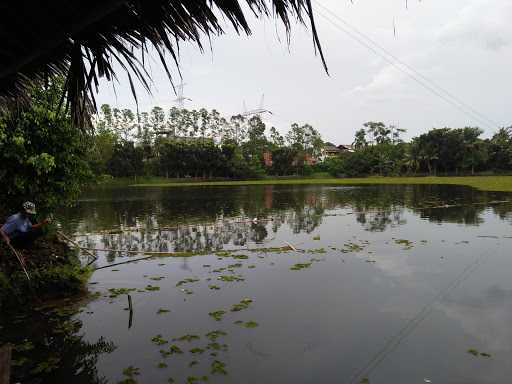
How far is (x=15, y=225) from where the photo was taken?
6707 mm

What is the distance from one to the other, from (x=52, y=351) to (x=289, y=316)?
11.8 feet

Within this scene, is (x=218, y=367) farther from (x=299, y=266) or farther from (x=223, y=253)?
(x=223, y=253)

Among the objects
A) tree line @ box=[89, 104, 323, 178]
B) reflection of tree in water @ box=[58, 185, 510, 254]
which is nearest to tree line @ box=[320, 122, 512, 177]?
tree line @ box=[89, 104, 323, 178]

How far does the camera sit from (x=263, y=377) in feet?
15.0

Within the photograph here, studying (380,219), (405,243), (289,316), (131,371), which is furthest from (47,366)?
(380,219)

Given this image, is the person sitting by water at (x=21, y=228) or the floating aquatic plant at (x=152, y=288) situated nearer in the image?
the person sitting by water at (x=21, y=228)

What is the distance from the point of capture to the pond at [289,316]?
186 inches

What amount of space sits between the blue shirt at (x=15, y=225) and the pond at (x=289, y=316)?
154cm

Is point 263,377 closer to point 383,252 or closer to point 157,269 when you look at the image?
point 157,269

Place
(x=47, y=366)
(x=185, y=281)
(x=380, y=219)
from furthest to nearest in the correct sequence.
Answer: (x=380, y=219)
(x=185, y=281)
(x=47, y=366)

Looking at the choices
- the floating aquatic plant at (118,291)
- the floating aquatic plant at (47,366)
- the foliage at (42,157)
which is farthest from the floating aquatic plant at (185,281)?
the foliage at (42,157)

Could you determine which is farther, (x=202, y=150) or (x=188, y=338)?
(x=202, y=150)

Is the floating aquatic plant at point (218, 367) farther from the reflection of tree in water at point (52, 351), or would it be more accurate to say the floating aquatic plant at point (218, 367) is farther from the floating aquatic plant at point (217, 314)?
the floating aquatic plant at point (217, 314)

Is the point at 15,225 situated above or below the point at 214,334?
above
